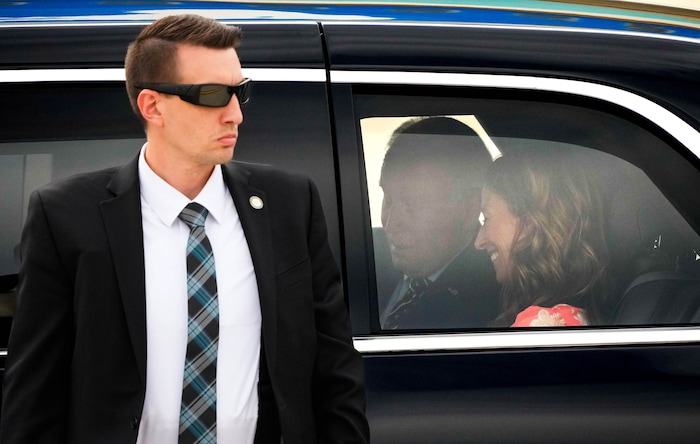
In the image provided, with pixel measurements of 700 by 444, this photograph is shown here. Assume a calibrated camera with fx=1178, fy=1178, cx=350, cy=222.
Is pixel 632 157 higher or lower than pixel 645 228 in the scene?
higher

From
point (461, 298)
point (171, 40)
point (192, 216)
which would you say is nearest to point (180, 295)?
point (192, 216)

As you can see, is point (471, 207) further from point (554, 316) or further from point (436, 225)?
point (554, 316)

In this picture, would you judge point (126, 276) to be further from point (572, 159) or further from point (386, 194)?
point (572, 159)

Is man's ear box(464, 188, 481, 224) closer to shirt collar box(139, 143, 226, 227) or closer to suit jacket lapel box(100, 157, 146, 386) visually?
shirt collar box(139, 143, 226, 227)

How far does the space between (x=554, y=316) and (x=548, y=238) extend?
7.1 inches

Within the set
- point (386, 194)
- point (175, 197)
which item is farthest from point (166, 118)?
point (386, 194)

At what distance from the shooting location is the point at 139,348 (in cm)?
210

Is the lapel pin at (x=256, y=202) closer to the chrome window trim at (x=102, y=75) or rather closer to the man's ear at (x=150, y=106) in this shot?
the man's ear at (x=150, y=106)

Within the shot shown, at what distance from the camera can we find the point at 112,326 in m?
2.12

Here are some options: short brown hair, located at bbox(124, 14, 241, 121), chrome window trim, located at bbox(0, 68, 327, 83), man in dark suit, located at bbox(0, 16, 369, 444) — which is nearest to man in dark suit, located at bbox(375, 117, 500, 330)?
chrome window trim, located at bbox(0, 68, 327, 83)

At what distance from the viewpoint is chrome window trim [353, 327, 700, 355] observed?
101 inches

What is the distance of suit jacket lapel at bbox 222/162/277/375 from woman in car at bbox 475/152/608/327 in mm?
653

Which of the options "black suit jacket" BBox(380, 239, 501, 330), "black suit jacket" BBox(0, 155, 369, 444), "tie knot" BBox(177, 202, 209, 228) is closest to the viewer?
"black suit jacket" BBox(0, 155, 369, 444)

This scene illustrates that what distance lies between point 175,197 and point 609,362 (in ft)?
3.35
